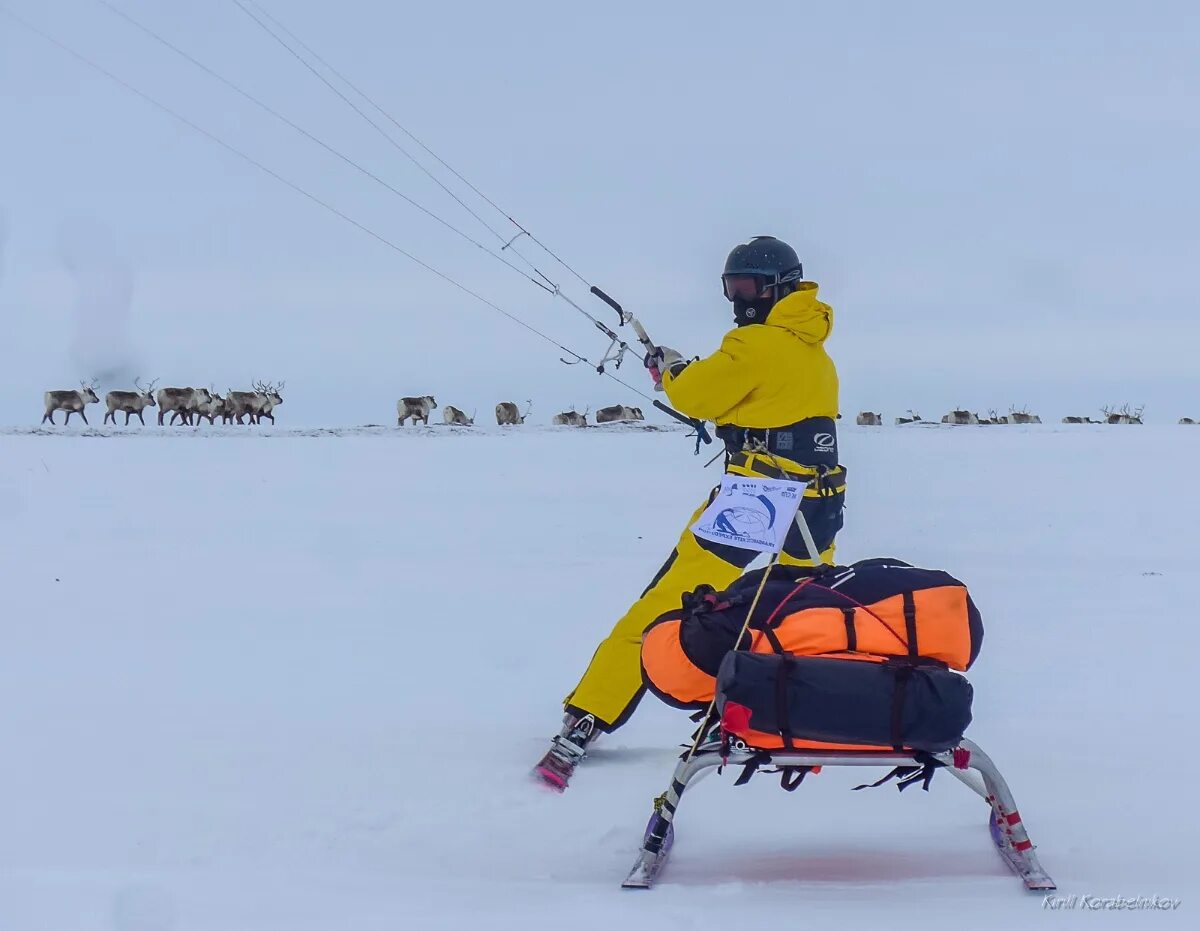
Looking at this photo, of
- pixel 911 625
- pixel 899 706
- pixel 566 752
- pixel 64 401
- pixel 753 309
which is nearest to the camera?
pixel 899 706

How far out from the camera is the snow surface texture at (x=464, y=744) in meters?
3.28

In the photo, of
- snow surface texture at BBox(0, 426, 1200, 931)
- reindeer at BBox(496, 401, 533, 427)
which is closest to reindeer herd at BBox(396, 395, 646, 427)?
reindeer at BBox(496, 401, 533, 427)

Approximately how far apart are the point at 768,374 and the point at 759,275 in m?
0.40

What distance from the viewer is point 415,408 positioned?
40.2 metres

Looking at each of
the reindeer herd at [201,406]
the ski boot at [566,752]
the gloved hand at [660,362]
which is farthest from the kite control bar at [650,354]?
the reindeer herd at [201,406]

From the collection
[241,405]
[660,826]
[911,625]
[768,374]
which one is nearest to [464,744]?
[660,826]

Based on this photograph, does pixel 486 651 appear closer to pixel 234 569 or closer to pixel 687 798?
pixel 687 798

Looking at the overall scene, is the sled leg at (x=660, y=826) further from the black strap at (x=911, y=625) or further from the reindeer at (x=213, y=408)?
the reindeer at (x=213, y=408)

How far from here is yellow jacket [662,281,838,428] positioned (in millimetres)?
4227

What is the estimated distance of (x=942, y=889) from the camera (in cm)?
328

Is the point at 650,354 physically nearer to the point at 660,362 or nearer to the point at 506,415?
the point at 660,362

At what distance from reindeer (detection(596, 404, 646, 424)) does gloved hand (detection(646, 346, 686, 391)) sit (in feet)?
122

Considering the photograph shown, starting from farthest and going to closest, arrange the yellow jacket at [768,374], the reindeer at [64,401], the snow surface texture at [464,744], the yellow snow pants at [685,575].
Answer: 1. the reindeer at [64,401]
2. the yellow snow pants at [685,575]
3. the yellow jacket at [768,374]
4. the snow surface texture at [464,744]

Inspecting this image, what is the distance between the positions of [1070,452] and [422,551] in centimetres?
1455
